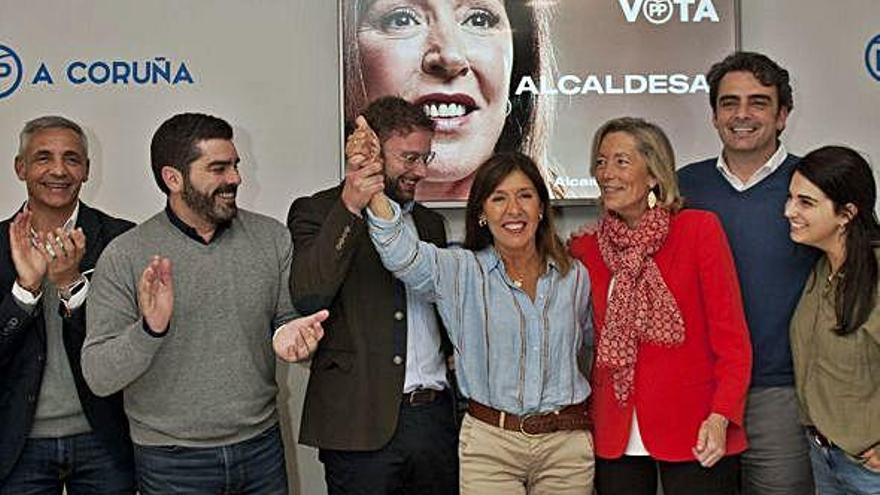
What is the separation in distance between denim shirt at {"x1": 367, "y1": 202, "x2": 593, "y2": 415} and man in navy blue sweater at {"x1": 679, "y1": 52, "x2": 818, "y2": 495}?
0.54 meters

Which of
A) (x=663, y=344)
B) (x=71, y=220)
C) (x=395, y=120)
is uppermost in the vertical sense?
(x=395, y=120)

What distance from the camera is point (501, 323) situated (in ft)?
8.05

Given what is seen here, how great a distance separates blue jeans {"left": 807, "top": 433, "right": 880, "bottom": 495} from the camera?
2.44 meters

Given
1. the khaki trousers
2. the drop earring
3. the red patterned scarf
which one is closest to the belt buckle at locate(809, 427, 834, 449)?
the red patterned scarf

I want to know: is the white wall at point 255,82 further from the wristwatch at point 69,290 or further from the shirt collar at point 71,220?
the wristwatch at point 69,290

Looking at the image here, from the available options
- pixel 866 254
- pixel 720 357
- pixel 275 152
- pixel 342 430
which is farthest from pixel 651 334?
pixel 275 152

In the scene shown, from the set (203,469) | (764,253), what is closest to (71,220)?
(203,469)

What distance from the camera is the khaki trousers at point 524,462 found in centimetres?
242

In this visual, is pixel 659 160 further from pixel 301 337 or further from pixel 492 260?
pixel 301 337

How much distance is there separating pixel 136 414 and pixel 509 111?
1617mm

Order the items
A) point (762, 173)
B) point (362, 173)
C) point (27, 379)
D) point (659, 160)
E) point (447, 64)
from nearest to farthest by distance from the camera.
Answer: point (362, 173) < point (659, 160) < point (27, 379) < point (762, 173) < point (447, 64)

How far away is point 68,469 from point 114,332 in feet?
1.59

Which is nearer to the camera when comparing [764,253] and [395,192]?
[395,192]

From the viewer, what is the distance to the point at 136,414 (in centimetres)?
258
